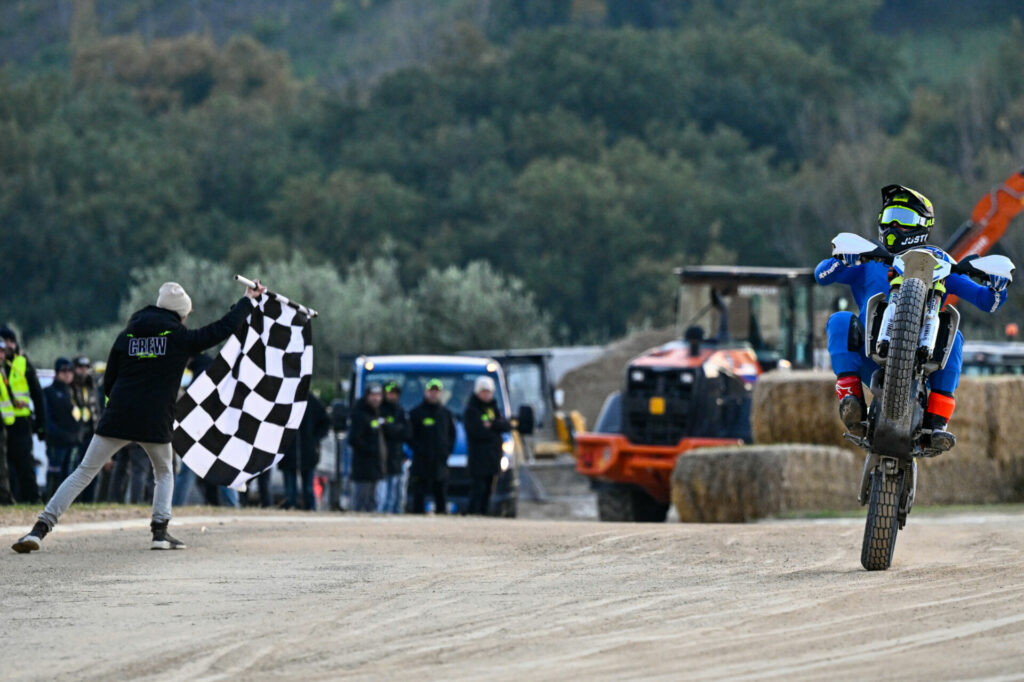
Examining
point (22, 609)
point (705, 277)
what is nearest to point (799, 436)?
point (705, 277)

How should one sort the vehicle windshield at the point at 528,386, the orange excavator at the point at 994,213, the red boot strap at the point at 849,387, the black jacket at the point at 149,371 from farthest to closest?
the vehicle windshield at the point at 528,386 → the orange excavator at the point at 994,213 → the black jacket at the point at 149,371 → the red boot strap at the point at 849,387

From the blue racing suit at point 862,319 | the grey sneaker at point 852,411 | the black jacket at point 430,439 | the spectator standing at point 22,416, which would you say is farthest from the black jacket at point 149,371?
the black jacket at point 430,439

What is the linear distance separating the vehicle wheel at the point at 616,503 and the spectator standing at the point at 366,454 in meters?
3.20

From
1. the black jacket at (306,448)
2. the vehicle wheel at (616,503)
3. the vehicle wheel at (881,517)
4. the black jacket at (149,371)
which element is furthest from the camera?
the vehicle wheel at (616,503)

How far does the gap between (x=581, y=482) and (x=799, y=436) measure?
11.8 meters

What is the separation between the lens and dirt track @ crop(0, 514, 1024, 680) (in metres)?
7.28

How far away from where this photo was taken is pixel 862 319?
10.4m

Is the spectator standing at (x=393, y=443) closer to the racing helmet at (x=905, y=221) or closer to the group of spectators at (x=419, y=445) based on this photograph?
the group of spectators at (x=419, y=445)

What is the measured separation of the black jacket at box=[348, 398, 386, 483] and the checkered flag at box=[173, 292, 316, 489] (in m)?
5.93

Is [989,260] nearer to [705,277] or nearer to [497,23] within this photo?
[705,277]

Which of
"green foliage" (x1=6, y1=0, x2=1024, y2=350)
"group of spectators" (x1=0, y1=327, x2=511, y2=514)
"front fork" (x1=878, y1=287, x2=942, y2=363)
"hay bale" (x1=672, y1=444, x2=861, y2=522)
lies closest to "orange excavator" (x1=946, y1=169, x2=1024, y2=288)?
"hay bale" (x1=672, y1=444, x2=861, y2=522)

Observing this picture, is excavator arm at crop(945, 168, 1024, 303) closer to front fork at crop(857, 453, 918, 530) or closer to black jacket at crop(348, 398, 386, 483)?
black jacket at crop(348, 398, 386, 483)

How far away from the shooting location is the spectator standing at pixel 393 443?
21.2 metres

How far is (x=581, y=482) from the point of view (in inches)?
1288
